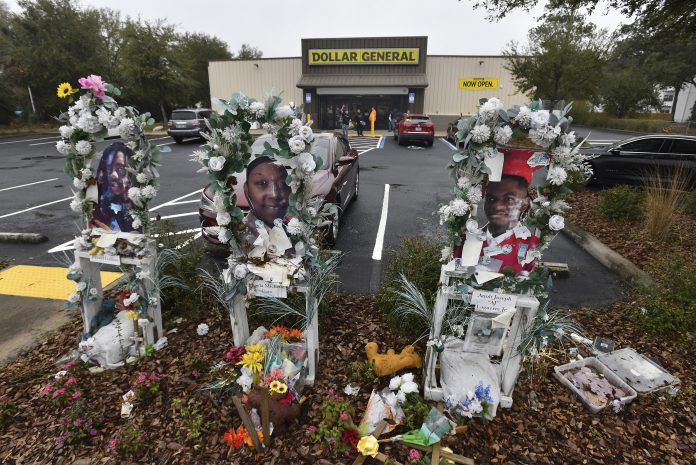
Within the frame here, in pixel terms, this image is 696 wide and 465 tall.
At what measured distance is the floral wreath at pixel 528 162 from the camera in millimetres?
2393

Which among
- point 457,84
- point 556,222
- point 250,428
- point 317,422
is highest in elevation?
point 457,84

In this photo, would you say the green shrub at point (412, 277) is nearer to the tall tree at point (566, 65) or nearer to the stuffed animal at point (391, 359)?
the stuffed animal at point (391, 359)

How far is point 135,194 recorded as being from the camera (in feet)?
10.5

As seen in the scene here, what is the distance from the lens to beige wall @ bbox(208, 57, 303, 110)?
25797 mm

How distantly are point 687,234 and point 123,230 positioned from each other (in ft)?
25.6

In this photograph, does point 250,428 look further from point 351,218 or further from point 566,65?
point 566,65

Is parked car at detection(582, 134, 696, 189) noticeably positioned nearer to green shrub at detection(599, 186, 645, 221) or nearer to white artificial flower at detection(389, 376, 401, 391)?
green shrub at detection(599, 186, 645, 221)

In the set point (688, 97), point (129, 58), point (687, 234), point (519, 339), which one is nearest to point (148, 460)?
point (519, 339)

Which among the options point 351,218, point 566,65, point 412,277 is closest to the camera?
point 412,277

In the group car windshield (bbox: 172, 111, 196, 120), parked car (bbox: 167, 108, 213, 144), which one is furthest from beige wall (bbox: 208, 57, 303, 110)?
parked car (bbox: 167, 108, 213, 144)

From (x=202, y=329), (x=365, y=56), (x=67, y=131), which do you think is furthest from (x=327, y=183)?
(x=365, y=56)

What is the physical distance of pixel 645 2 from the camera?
715 centimetres

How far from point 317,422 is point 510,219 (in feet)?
6.70

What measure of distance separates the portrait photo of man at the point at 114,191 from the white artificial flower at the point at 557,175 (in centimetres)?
331
